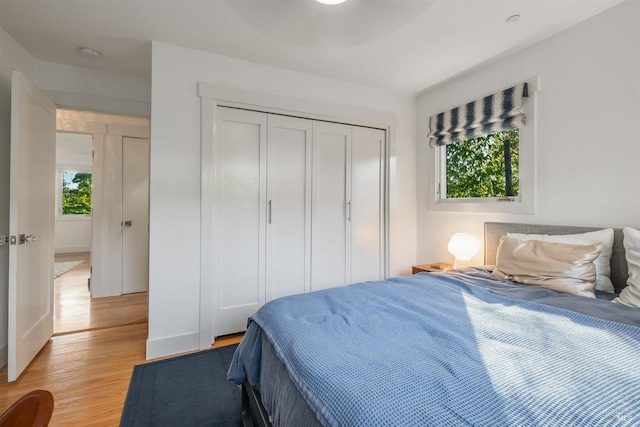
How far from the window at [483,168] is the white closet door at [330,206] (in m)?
1.15

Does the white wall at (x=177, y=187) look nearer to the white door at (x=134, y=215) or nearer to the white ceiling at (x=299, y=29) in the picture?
the white ceiling at (x=299, y=29)

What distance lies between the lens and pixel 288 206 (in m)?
2.91

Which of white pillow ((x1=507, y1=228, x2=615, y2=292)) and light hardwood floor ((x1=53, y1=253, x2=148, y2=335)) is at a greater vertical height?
white pillow ((x1=507, y1=228, x2=615, y2=292))

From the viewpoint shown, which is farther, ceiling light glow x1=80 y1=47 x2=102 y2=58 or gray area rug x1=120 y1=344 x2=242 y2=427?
ceiling light glow x1=80 y1=47 x2=102 y2=58

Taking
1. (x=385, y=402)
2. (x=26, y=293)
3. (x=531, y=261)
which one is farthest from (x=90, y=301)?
(x=531, y=261)

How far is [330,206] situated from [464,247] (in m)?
1.34

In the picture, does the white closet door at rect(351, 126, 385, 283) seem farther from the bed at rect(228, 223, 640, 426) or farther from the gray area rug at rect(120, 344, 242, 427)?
the gray area rug at rect(120, 344, 242, 427)

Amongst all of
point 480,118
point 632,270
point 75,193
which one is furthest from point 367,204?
point 75,193

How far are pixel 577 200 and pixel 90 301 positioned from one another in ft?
16.8

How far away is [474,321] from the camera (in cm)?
127

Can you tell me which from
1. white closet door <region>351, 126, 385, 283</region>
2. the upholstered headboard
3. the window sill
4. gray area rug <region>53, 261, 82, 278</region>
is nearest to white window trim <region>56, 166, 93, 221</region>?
gray area rug <region>53, 261, 82, 278</region>

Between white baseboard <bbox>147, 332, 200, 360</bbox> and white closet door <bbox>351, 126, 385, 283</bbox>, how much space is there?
5.45 feet

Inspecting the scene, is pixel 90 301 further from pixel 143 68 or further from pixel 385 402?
pixel 385 402

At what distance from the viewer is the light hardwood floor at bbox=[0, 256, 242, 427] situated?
170cm
